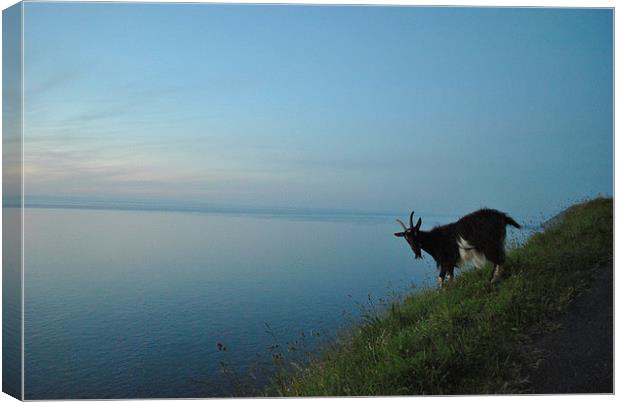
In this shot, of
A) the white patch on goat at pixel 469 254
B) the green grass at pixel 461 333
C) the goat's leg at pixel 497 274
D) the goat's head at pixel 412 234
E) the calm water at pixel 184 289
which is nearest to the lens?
the green grass at pixel 461 333

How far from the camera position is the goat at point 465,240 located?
645cm

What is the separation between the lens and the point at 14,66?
5613 mm

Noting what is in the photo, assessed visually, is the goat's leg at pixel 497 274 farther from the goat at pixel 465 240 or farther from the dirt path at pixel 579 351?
the dirt path at pixel 579 351

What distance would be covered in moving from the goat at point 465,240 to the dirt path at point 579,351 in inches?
38.9

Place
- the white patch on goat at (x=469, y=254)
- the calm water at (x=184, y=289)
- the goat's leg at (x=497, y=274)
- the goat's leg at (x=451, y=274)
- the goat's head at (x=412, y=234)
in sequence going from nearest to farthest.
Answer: the calm water at (x=184, y=289)
the goat's leg at (x=497, y=274)
the white patch on goat at (x=469, y=254)
the goat's head at (x=412, y=234)
the goat's leg at (x=451, y=274)

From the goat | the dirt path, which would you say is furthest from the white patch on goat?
the dirt path

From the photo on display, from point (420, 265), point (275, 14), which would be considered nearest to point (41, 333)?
point (275, 14)

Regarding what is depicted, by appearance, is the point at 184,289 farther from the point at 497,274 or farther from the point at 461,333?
the point at 497,274

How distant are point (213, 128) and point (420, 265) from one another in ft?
11.4

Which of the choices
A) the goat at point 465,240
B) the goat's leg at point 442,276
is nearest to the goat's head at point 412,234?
the goat at point 465,240

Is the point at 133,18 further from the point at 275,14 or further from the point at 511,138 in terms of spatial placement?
the point at 511,138

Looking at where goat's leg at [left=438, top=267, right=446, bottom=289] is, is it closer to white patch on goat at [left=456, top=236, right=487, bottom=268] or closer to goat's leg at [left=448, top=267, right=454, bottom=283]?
goat's leg at [left=448, top=267, right=454, bottom=283]

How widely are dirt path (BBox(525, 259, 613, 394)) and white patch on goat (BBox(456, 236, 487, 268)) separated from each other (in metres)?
1.12

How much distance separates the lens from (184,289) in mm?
7109
